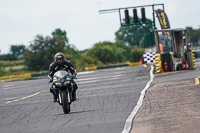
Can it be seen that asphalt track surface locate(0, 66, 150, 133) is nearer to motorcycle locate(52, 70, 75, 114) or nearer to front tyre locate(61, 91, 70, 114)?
front tyre locate(61, 91, 70, 114)

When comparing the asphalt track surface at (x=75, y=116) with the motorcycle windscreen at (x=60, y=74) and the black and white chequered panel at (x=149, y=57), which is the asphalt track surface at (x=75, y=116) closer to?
the motorcycle windscreen at (x=60, y=74)

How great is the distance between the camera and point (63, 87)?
11.2m

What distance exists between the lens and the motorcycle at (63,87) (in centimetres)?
1102

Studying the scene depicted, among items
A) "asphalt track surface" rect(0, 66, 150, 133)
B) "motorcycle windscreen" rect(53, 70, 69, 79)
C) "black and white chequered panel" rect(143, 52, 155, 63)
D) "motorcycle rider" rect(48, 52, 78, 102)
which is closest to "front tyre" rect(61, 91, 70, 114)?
"asphalt track surface" rect(0, 66, 150, 133)

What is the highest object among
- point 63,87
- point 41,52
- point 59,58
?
point 41,52

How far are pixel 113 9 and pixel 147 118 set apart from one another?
37.1m

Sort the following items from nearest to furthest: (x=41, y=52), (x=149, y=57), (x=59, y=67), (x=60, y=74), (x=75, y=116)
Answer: (x=75, y=116) → (x=60, y=74) → (x=59, y=67) → (x=149, y=57) → (x=41, y=52)

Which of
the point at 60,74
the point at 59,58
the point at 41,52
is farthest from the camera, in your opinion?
the point at 41,52

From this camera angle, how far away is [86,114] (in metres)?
10.6

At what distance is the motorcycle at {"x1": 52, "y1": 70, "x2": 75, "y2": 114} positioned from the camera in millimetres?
11016

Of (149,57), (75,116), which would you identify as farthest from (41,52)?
(75,116)

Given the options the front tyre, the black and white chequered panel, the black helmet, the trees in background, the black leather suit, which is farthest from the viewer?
the trees in background

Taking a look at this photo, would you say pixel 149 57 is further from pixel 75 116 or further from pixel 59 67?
pixel 75 116

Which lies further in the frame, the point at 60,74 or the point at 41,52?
the point at 41,52
